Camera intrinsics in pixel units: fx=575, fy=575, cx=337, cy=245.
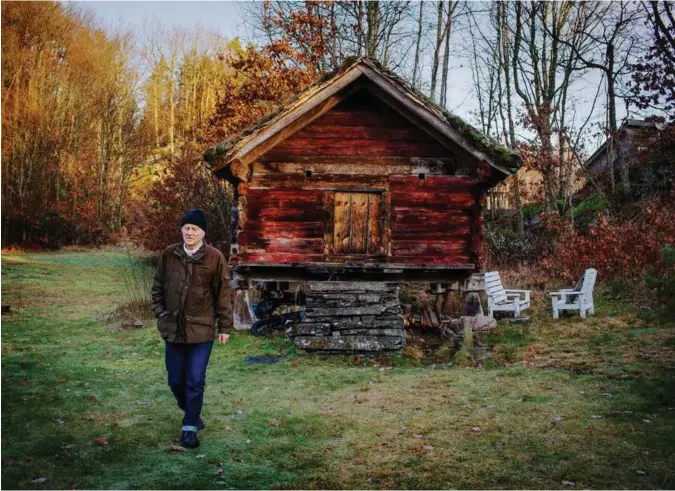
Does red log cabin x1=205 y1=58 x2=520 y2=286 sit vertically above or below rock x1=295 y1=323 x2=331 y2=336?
above

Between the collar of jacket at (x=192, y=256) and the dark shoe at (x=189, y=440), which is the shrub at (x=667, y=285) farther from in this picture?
the dark shoe at (x=189, y=440)

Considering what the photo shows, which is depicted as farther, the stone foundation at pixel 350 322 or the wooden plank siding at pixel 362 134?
the wooden plank siding at pixel 362 134

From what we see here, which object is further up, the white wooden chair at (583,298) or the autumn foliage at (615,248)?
the autumn foliage at (615,248)

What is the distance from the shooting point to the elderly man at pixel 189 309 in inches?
210

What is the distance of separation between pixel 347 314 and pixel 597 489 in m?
6.47

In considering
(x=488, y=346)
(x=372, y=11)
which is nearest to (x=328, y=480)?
(x=488, y=346)

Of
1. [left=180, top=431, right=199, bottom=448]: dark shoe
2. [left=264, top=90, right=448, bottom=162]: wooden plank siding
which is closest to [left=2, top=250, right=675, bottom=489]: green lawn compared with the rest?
[left=180, top=431, right=199, bottom=448]: dark shoe

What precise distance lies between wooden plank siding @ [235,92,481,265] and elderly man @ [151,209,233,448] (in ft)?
20.0

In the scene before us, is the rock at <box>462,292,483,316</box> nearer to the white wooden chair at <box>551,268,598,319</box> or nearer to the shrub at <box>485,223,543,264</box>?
the white wooden chair at <box>551,268,598,319</box>

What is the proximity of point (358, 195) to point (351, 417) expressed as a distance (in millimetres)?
5800

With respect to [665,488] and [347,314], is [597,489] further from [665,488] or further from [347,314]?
[347,314]

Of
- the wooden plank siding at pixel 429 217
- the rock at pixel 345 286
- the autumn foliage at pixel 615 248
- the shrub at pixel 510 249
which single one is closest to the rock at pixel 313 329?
the rock at pixel 345 286

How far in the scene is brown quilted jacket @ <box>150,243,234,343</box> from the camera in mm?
5320

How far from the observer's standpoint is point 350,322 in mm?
10602
